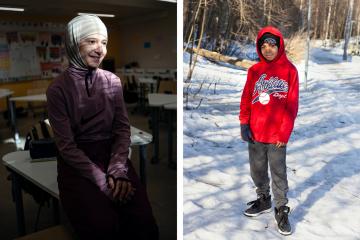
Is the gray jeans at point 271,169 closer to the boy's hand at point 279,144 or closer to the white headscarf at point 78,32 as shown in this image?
the boy's hand at point 279,144

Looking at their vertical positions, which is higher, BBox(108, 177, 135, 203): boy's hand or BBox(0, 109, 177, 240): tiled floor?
BBox(108, 177, 135, 203): boy's hand

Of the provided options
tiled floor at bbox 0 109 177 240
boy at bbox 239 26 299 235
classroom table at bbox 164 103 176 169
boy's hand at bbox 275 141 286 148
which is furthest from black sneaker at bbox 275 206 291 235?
classroom table at bbox 164 103 176 169

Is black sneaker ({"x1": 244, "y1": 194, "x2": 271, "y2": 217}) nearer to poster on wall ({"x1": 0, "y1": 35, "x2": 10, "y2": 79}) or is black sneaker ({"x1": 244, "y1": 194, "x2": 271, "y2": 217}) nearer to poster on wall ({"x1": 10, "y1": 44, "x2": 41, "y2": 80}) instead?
poster on wall ({"x1": 10, "y1": 44, "x2": 41, "y2": 80})

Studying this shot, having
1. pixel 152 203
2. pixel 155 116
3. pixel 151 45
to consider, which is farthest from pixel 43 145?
pixel 151 45

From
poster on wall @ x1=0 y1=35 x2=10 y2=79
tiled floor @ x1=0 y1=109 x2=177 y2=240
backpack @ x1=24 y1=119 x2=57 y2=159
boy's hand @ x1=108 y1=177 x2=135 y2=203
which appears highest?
poster on wall @ x1=0 y1=35 x2=10 y2=79

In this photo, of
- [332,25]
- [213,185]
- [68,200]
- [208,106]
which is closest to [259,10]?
[332,25]

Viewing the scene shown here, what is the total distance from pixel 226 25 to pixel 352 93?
1.92 feet

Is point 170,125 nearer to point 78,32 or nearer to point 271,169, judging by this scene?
point 271,169

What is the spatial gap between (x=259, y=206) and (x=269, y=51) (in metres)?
0.66

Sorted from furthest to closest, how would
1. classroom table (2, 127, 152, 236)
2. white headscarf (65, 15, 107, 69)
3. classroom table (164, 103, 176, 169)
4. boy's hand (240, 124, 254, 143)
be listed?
1. classroom table (164, 103, 176, 169)
2. classroom table (2, 127, 152, 236)
3. boy's hand (240, 124, 254, 143)
4. white headscarf (65, 15, 107, 69)

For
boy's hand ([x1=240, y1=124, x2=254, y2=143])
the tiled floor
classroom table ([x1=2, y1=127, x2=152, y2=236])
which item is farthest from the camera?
the tiled floor

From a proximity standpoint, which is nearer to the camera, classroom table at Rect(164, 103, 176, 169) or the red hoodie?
the red hoodie

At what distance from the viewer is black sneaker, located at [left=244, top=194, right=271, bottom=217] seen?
1.39 m

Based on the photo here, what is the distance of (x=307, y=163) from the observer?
4.43 feet
